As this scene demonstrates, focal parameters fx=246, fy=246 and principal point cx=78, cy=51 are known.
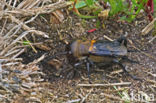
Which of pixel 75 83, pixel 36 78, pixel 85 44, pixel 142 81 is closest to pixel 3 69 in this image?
pixel 36 78

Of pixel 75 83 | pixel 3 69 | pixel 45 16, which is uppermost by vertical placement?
pixel 45 16

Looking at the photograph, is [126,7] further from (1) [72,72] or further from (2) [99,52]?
(1) [72,72]

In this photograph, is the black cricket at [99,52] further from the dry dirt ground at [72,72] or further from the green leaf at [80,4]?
the green leaf at [80,4]

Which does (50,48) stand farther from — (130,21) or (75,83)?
(130,21)

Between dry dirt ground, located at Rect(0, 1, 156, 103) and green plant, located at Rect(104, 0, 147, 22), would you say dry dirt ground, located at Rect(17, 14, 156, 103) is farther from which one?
green plant, located at Rect(104, 0, 147, 22)

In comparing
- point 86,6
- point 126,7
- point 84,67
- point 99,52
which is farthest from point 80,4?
point 84,67
